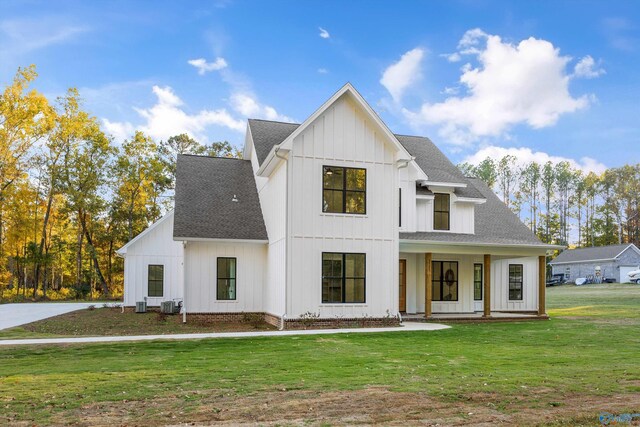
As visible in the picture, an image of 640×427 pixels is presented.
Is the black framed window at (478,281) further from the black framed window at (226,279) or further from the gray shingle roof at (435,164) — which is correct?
the black framed window at (226,279)

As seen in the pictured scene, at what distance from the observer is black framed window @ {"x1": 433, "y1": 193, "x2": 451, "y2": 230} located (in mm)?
21594

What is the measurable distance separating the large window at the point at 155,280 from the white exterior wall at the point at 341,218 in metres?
10.4

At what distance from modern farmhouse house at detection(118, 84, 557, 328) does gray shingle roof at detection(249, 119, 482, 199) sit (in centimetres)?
8

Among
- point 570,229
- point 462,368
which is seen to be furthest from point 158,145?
point 570,229

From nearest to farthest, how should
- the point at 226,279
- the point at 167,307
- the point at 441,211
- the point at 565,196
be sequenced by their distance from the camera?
the point at 226,279 → the point at 167,307 → the point at 441,211 → the point at 565,196

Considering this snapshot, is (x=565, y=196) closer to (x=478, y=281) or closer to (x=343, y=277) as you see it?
(x=478, y=281)

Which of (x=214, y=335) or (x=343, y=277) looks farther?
(x=343, y=277)

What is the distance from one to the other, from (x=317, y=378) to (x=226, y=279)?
432 inches

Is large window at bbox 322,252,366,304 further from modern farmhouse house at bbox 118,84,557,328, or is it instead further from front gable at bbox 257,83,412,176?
front gable at bbox 257,83,412,176

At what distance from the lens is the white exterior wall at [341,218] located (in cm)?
1692

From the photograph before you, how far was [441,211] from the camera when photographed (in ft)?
71.4

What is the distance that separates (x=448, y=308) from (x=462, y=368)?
12352 mm

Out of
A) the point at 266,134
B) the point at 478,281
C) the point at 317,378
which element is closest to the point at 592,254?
the point at 478,281

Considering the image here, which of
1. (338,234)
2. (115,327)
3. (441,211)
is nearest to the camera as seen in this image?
(338,234)
